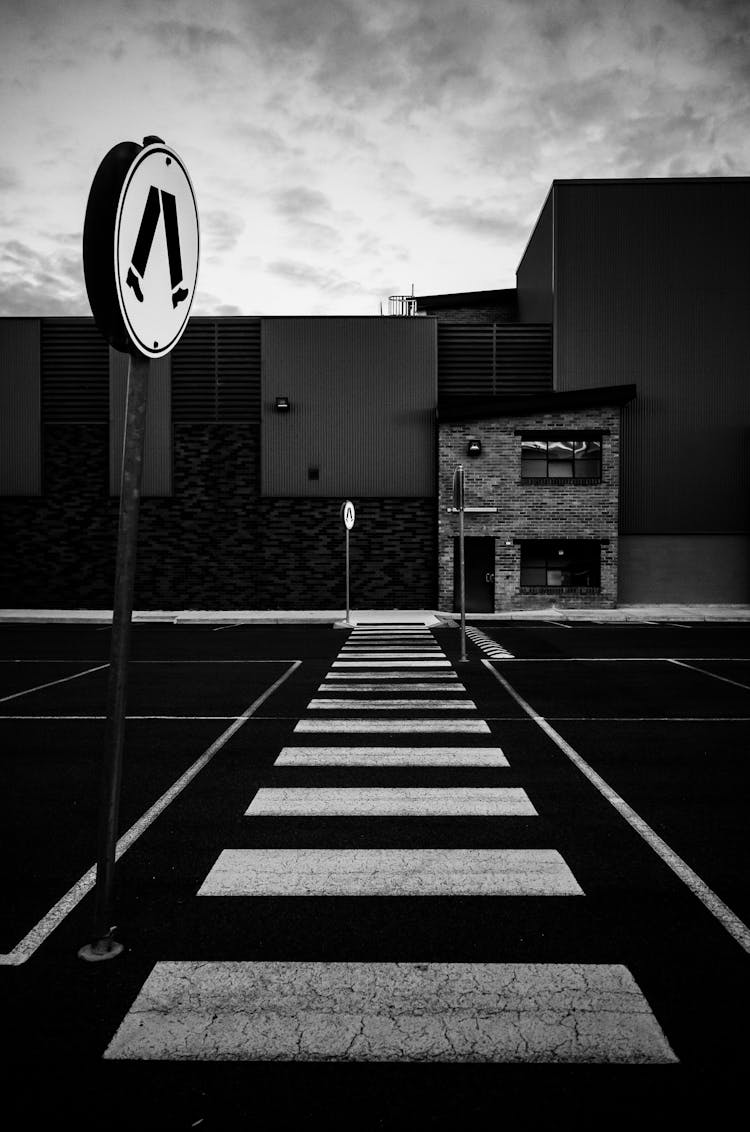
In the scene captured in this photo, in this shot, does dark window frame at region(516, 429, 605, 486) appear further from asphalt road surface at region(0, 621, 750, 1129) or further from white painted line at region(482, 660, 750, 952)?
white painted line at region(482, 660, 750, 952)

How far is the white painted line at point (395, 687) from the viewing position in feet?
32.7

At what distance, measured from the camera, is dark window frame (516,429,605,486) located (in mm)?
22922

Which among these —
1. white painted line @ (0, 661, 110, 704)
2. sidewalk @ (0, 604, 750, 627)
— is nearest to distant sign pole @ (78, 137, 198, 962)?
white painted line @ (0, 661, 110, 704)

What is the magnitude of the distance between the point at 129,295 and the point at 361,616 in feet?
63.1

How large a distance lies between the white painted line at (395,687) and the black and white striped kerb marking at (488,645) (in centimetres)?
310

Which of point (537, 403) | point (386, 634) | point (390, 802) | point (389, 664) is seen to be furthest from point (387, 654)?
A: point (537, 403)

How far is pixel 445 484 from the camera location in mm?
23094

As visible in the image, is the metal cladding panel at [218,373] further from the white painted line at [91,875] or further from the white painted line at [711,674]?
the white painted line at [91,875]

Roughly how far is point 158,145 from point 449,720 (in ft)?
21.3

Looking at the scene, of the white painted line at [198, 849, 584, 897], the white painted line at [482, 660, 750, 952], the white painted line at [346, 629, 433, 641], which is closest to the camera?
the white painted line at [482, 660, 750, 952]

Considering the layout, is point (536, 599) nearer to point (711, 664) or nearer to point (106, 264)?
point (711, 664)

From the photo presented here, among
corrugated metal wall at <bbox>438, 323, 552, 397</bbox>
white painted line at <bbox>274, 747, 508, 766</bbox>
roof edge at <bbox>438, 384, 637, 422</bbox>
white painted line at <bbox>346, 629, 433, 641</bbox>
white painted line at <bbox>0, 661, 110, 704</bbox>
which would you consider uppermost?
corrugated metal wall at <bbox>438, 323, 552, 397</bbox>

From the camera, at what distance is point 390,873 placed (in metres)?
4.25

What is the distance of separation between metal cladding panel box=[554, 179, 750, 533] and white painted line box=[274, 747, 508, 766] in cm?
1909
